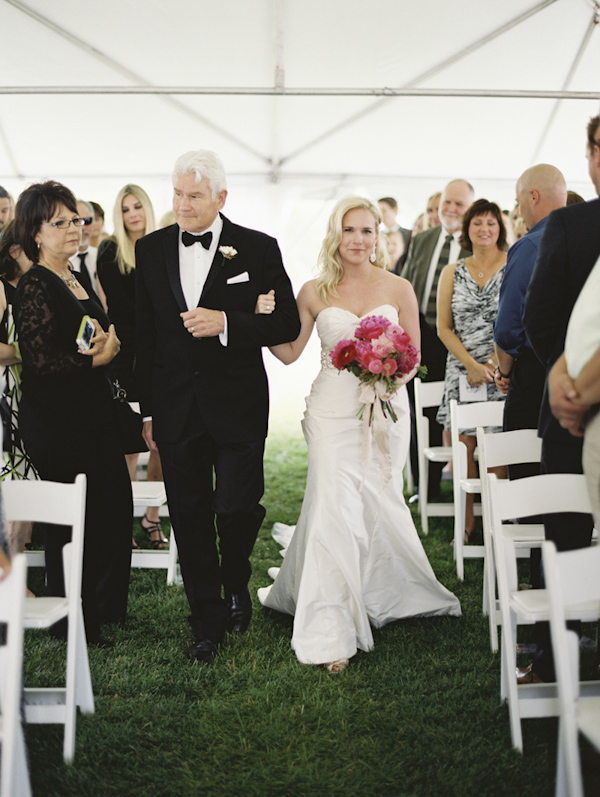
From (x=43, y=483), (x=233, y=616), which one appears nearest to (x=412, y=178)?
(x=233, y=616)

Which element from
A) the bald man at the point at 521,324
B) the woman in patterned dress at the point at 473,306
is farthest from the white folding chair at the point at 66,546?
the woman in patterned dress at the point at 473,306

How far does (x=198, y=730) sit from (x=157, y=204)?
909cm

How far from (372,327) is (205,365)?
32.9 inches

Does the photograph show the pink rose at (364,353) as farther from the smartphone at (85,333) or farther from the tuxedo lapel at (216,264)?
the smartphone at (85,333)

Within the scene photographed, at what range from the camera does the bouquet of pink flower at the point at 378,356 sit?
12.3 ft

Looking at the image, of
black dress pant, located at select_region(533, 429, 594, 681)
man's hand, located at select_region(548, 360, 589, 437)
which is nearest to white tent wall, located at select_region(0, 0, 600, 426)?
black dress pant, located at select_region(533, 429, 594, 681)

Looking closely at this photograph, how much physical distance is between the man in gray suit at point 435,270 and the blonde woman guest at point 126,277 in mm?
2449

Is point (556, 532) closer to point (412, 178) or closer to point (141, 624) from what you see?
point (141, 624)

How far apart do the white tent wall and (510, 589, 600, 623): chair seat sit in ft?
21.4

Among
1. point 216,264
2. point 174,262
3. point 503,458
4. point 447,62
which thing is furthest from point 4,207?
point 447,62

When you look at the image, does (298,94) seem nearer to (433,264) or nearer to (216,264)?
(433,264)

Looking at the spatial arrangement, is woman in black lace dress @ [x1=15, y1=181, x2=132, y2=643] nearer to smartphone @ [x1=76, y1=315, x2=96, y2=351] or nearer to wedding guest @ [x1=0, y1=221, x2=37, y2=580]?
smartphone @ [x1=76, y1=315, x2=96, y2=351]

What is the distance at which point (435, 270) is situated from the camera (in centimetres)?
675

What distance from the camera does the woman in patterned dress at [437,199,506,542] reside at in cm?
556
